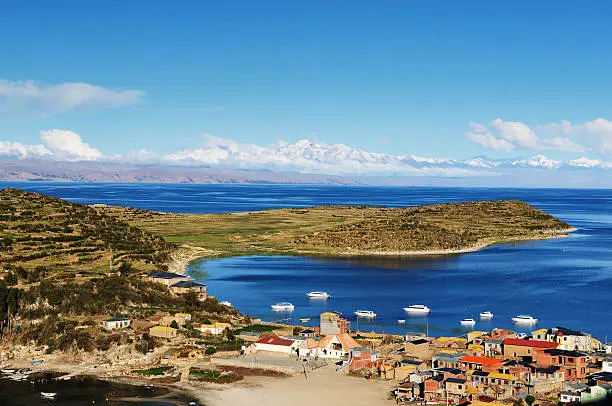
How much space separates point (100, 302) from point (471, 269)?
232 feet

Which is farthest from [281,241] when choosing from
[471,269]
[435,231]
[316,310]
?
[316,310]

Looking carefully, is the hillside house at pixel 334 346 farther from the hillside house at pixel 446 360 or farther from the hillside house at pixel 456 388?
the hillside house at pixel 456 388

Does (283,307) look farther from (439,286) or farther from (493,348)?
(493,348)

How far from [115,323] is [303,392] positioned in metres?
24.1

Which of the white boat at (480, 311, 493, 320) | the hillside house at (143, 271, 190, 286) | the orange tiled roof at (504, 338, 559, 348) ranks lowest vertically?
the white boat at (480, 311, 493, 320)

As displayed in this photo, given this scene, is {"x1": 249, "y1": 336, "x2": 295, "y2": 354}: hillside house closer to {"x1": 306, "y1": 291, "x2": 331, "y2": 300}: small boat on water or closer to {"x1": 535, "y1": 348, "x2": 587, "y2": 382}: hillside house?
{"x1": 535, "y1": 348, "x2": 587, "y2": 382}: hillside house

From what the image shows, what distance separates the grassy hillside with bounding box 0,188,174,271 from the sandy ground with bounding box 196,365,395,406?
151 ft

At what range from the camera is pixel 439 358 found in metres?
59.7

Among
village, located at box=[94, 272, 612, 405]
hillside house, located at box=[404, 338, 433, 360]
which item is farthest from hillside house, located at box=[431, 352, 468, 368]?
hillside house, located at box=[404, 338, 433, 360]

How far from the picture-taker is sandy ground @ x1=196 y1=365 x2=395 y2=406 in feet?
170

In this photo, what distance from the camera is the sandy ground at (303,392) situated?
2042 inches

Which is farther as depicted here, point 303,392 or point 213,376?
point 213,376

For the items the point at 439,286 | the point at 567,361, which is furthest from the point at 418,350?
the point at 439,286

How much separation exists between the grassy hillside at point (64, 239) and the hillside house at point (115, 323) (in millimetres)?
25207
